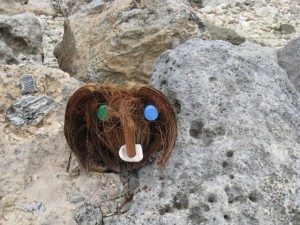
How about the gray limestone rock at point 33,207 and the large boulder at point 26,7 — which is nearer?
the gray limestone rock at point 33,207

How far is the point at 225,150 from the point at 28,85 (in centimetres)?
144

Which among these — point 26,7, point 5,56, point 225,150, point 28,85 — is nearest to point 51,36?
point 26,7

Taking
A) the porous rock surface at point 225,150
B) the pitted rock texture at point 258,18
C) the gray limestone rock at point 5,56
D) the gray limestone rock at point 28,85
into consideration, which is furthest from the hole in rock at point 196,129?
the pitted rock texture at point 258,18

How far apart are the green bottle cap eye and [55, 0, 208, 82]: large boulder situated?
6.49 ft

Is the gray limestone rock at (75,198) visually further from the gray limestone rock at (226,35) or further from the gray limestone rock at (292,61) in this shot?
the gray limestone rock at (226,35)

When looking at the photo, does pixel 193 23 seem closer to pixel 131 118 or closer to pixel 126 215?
pixel 131 118

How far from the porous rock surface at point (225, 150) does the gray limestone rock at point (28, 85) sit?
0.83m

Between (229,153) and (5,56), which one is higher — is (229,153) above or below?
above

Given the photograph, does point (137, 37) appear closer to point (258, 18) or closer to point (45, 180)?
point (45, 180)

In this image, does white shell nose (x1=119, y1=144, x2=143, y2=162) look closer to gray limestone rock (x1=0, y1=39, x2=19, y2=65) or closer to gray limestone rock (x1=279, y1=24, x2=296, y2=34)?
gray limestone rock (x1=0, y1=39, x2=19, y2=65)

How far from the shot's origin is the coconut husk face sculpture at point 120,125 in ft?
8.91

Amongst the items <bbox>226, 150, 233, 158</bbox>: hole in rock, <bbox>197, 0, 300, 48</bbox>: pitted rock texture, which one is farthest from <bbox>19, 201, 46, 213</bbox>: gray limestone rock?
<bbox>197, 0, 300, 48</bbox>: pitted rock texture

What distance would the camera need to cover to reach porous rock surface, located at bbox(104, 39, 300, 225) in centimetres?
252

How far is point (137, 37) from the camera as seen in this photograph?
4680 millimetres
